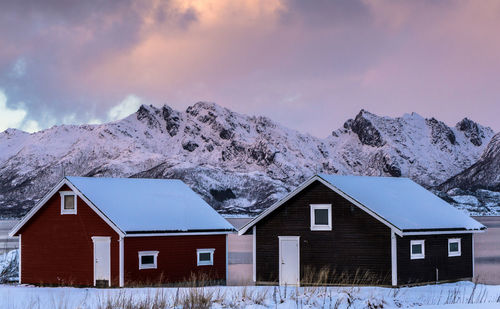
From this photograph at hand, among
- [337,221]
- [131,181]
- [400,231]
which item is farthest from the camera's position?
[131,181]

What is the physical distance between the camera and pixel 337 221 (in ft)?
128

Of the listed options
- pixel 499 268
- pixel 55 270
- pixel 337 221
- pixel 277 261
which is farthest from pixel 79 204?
pixel 499 268

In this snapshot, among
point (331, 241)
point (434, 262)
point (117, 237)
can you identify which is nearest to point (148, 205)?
point (117, 237)

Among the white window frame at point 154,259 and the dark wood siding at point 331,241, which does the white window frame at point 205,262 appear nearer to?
the white window frame at point 154,259

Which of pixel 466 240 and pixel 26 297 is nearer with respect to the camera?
pixel 26 297

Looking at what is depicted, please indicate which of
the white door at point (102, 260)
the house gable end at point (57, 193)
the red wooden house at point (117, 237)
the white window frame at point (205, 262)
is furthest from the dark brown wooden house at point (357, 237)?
the white door at point (102, 260)

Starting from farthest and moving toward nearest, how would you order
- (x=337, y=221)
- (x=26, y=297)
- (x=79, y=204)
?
(x=79, y=204)
(x=337, y=221)
(x=26, y=297)

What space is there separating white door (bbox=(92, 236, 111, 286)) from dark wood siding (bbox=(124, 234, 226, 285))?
1041 millimetres

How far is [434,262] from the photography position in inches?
1554

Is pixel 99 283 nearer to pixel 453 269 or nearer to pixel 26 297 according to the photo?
pixel 26 297

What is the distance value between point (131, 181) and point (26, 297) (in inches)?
630

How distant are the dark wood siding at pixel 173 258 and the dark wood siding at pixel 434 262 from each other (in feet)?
33.4

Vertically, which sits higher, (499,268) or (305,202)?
(305,202)

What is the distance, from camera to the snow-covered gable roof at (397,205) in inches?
1502
